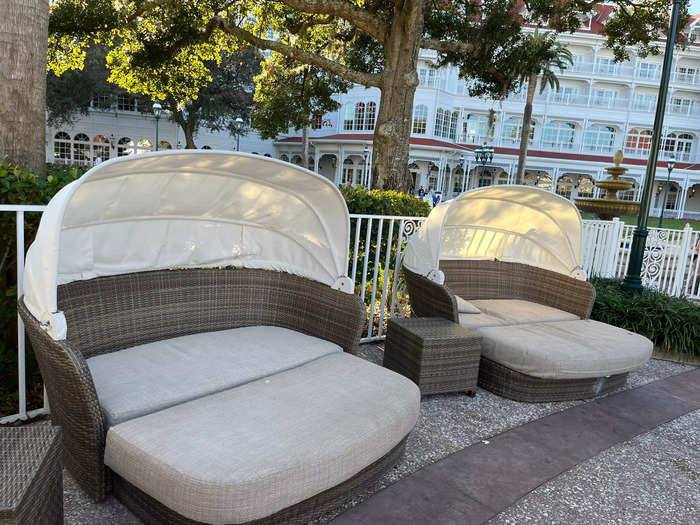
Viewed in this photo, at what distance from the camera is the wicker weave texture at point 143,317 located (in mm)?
2066

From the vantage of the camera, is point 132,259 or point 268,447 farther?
point 132,259

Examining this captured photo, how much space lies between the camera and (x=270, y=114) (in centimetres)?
1493

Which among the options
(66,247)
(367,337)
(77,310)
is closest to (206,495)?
(77,310)

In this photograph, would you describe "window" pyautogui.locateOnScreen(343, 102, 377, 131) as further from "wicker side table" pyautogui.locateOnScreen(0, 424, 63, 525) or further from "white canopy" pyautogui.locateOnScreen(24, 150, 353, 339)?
"wicker side table" pyautogui.locateOnScreen(0, 424, 63, 525)

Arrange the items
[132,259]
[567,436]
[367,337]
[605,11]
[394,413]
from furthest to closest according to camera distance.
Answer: [605,11]
[367,337]
[567,436]
[132,259]
[394,413]

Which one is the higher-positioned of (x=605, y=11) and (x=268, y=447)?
(x=605, y=11)

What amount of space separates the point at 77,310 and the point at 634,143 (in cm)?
4538

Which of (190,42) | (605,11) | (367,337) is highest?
(605,11)

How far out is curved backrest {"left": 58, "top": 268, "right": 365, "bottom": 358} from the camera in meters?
2.82

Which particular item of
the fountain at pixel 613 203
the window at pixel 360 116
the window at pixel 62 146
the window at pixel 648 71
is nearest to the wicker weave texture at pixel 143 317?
the fountain at pixel 613 203

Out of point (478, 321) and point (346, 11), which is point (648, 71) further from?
point (478, 321)

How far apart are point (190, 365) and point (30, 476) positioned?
1.18 m

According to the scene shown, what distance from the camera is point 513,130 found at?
127 feet

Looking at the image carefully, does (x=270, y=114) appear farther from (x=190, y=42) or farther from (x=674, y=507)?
(x=674, y=507)
